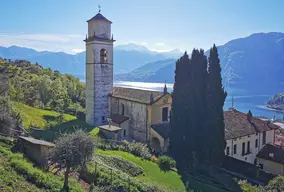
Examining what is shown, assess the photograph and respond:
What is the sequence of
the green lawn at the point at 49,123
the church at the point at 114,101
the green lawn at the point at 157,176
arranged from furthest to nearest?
the church at the point at 114,101
the green lawn at the point at 49,123
the green lawn at the point at 157,176

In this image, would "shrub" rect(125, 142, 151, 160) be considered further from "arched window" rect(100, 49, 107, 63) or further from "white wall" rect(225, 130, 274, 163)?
"arched window" rect(100, 49, 107, 63)

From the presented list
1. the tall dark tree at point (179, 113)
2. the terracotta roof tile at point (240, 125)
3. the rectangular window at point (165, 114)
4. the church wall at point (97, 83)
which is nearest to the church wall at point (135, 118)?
the church wall at point (97, 83)

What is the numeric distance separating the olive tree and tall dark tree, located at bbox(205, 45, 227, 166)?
14797mm

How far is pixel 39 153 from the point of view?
14.2 metres

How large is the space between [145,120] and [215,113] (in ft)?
28.2

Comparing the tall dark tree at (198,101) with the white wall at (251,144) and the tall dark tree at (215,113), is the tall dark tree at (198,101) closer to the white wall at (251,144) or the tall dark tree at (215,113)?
the tall dark tree at (215,113)

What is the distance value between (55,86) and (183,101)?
114 feet

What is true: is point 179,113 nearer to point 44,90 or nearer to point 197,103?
point 197,103

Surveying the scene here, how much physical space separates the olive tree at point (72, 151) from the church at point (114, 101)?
16877mm

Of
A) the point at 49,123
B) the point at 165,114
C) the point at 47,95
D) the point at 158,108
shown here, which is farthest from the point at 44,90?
the point at 165,114

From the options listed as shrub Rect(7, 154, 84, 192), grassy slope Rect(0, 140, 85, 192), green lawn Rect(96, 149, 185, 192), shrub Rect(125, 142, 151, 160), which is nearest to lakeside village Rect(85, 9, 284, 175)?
shrub Rect(125, 142, 151, 160)

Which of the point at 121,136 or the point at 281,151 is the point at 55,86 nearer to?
the point at 121,136

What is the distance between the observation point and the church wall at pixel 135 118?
3071 cm

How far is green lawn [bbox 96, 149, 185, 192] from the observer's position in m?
18.3
